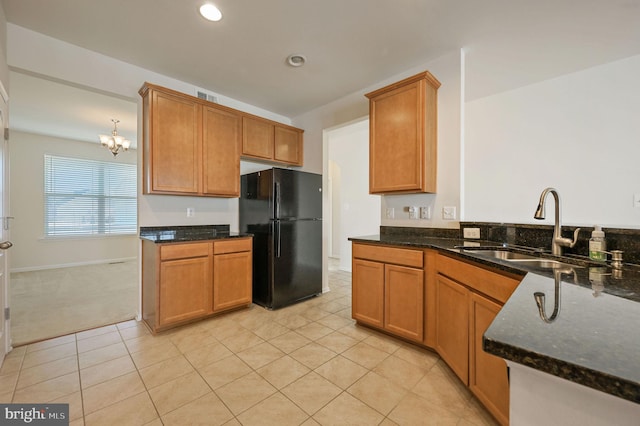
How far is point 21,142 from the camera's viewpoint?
16.2 feet

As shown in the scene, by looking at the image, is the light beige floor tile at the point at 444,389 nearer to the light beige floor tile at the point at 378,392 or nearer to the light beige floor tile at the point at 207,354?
the light beige floor tile at the point at 378,392

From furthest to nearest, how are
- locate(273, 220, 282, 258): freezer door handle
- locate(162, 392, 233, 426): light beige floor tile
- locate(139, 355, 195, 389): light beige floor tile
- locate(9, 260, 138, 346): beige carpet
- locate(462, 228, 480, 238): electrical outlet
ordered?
locate(273, 220, 282, 258): freezer door handle → locate(9, 260, 138, 346): beige carpet → locate(462, 228, 480, 238): electrical outlet → locate(139, 355, 195, 389): light beige floor tile → locate(162, 392, 233, 426): light beige floor tile

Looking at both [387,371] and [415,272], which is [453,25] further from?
[387,371]

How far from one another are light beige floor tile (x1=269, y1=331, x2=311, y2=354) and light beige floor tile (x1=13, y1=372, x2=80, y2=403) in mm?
1340

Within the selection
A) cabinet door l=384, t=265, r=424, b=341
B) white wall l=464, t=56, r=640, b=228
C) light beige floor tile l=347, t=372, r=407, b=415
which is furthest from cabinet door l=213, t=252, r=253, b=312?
white wall l=464, t=56, r=640, b=228

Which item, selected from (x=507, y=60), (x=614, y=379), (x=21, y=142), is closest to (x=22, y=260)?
(x=21, y=142)

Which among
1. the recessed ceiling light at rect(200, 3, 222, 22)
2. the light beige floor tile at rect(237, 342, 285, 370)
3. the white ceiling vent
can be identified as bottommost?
the light beige floor tile at rect(237, 342, 285, 370)

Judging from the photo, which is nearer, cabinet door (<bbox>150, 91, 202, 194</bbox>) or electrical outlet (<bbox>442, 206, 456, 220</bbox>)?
electrical outlet (<bbox>442, 206, 456, 220</bbox>)

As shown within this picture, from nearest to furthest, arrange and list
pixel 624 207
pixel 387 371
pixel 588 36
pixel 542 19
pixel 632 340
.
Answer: pixel 632 340 < pixel 387 371 < pixel 542 19 < pixel 588 36 < pixel 624 207

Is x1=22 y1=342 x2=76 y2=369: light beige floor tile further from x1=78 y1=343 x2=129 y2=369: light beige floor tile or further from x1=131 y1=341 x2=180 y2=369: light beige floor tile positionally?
x1=131 y1=341 x2=180 y2=369: light beige floor tile

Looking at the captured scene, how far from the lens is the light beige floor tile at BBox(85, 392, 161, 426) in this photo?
1.46 meters

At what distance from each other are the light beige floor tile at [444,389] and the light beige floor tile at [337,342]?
25.9 inches

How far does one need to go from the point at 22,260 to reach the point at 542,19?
8.17 metres

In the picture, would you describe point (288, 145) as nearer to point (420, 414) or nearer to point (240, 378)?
point (240, 378)
